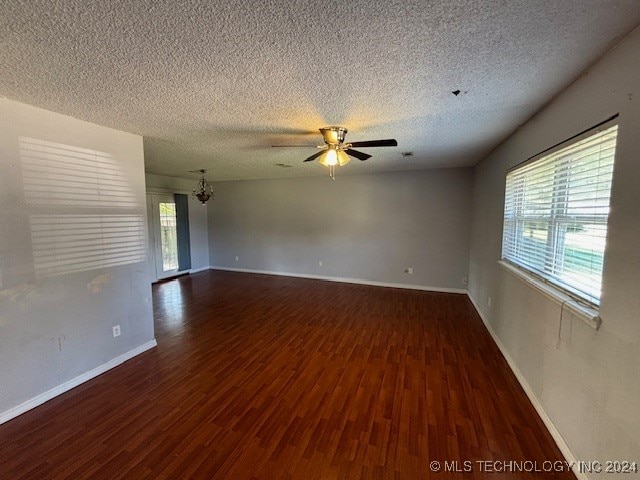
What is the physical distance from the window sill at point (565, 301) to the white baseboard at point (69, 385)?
3.91 metres

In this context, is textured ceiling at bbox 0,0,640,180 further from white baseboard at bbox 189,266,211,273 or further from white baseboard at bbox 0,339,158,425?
white baseboard at bbox 189,266,211,273

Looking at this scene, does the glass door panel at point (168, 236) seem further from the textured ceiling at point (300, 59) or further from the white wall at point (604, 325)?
the white wall at point (604, 325)

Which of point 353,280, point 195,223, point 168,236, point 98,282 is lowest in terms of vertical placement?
point 353,280

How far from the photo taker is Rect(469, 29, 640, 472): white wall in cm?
124

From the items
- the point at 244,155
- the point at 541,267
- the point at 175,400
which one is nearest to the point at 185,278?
→ the point at 244,155

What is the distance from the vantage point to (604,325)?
55.4 inches

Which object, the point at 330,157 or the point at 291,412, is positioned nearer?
the point at 291,412

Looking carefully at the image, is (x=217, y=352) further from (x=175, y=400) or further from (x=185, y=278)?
(x=185, y=278)

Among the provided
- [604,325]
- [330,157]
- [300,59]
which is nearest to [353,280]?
[330,157]

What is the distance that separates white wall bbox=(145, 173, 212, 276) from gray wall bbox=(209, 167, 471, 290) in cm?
21

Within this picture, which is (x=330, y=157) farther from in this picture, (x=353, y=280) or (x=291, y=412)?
(x=353, y=280)

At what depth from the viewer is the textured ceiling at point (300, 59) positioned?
111cm

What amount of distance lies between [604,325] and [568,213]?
83cm

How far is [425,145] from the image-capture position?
3.43m
